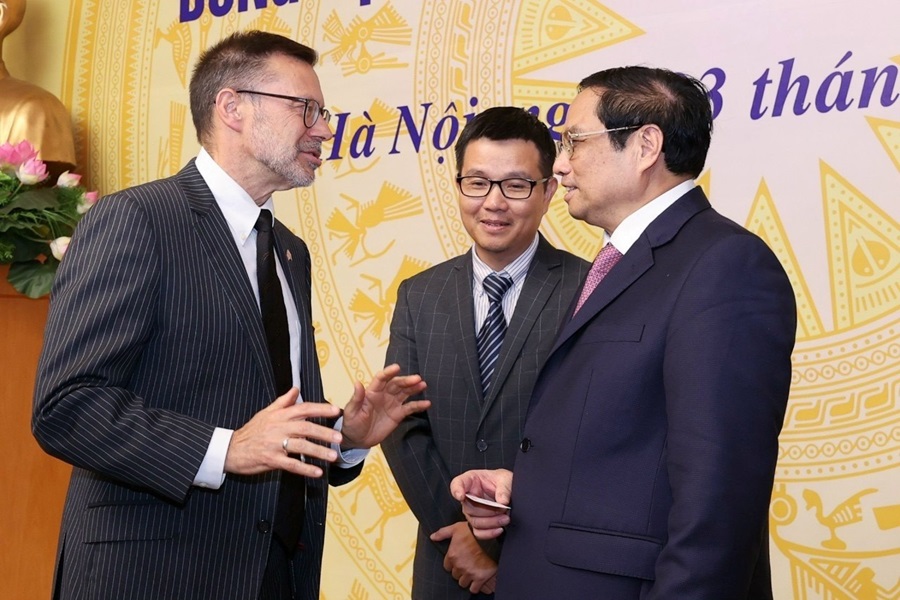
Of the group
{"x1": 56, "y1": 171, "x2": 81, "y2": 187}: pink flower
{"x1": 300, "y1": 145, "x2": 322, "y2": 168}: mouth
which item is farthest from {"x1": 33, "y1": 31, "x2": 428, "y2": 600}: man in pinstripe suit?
{"x1": 56, "y1": 171, "x2": 81, "y2": 187}: pink flower

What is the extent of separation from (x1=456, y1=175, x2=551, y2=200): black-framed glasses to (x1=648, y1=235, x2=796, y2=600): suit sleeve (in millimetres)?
948

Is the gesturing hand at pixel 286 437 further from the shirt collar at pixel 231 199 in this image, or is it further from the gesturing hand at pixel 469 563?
the gesturing hand at pixel 469 563

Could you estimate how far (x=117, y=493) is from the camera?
1.89m

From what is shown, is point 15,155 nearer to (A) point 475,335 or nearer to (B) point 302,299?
(B) point 302,299

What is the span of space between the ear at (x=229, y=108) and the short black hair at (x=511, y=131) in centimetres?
60

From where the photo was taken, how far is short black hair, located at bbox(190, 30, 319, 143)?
2314 mm

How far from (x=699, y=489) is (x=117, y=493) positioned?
1040 millimetres

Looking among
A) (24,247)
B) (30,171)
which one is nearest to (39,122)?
(30,171)

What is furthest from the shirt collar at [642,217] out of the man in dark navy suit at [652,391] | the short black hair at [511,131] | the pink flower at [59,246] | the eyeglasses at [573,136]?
the pink flower at [59,246]

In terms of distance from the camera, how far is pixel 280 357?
6.78ft

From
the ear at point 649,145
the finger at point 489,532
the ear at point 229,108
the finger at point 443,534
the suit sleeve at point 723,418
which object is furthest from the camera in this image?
the finger at point 443,534

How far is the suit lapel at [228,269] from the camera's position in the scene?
6.55 feet

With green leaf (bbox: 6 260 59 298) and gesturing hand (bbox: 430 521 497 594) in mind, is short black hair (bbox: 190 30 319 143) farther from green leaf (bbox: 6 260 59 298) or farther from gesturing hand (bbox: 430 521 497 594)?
green leaf (bbox: 6 260 59 298)

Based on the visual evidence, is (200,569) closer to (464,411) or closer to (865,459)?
(464,411)
